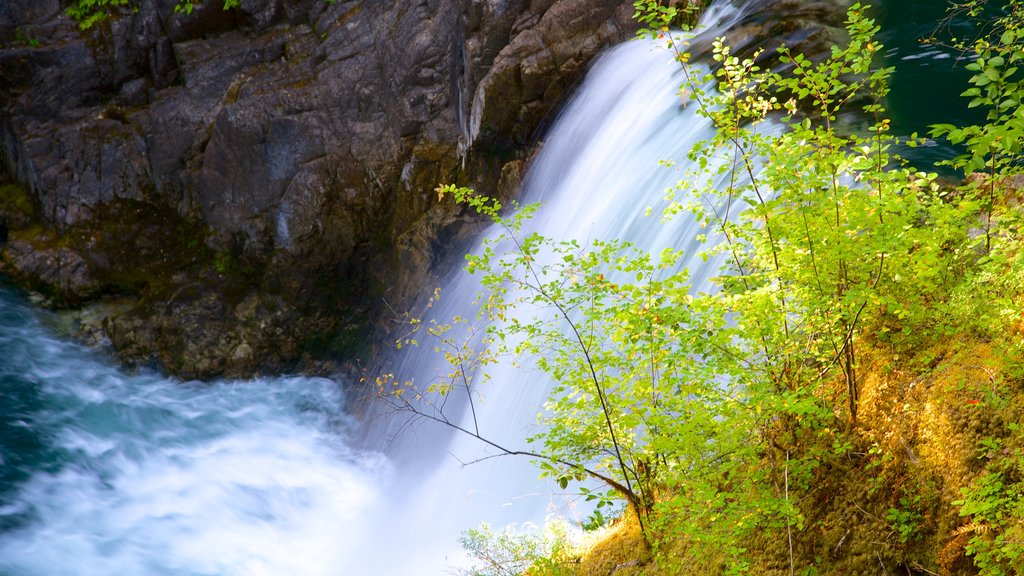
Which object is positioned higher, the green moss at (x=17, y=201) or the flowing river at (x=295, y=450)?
the green moss at (x=17, y=201)

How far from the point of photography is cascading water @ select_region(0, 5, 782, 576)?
8094 mm

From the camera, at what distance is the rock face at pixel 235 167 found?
11445 millimetres

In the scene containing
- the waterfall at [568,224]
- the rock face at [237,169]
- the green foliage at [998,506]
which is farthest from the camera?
the rock face at [237,169]

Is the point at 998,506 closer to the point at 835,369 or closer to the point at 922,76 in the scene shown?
the point at 835,369

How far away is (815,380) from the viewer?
3711mm

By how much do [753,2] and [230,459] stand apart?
30.4 ft

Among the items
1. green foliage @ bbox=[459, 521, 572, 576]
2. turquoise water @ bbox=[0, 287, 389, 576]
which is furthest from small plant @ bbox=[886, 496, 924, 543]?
turquoise water @ bbox=[0, 287, 389, 576]

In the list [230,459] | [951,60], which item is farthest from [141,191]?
[951,60]

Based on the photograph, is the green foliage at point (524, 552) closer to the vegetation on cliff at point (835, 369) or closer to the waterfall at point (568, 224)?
the waterfall at point (568, 224)

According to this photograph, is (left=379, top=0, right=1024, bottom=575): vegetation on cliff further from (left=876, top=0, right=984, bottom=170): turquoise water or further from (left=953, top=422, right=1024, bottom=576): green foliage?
(left=876, top=0, right=984, bottom=170): turquoise water

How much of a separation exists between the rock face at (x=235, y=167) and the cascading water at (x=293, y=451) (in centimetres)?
97

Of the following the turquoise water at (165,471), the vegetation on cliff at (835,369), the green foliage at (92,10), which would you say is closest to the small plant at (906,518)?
the vegetation on cliff at (835,369)

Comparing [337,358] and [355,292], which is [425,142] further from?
[337,358]

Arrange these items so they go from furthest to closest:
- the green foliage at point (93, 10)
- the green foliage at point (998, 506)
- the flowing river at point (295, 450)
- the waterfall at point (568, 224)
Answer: the green foliage at point (93, 10) < the flowing river at point (295, 450) < the waterfall at point (568, 224) < the green foliage at point (998, 506)
